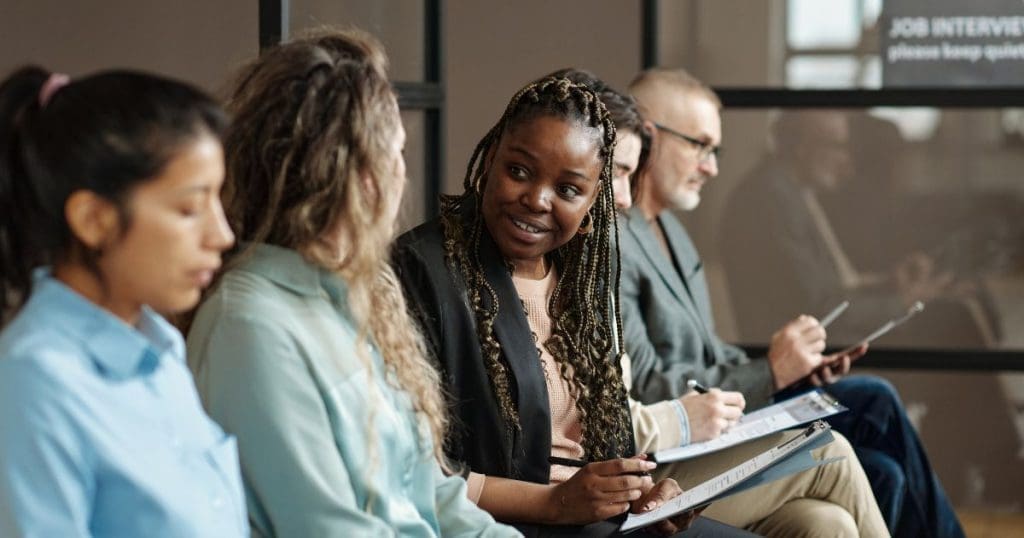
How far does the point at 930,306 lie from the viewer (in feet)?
15.0

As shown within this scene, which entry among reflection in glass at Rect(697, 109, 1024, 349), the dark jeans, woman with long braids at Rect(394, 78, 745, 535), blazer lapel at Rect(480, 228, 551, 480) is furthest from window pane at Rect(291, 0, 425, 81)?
the dark jeans

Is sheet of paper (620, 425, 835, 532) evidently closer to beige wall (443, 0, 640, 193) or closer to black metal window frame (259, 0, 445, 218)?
black metal window frame (259, 0, 445, 218)

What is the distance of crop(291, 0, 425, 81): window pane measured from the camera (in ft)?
10.4

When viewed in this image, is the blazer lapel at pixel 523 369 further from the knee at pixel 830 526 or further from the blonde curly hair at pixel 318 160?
the knee at pixel 830 526

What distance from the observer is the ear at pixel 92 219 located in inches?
50.1

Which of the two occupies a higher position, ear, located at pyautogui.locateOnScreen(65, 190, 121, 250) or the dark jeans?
ear, located at pyautogui.locateOnScreen(65, 190, 121, 250)

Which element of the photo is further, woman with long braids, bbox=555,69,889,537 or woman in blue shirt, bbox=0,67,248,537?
woman with long braids, bbox=555,69,889,537

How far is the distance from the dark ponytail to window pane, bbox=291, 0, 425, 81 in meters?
1.74

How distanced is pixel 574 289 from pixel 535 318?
96 millimetres

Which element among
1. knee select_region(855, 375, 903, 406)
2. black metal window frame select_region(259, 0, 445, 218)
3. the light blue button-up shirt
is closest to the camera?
the light blue button-up shirt

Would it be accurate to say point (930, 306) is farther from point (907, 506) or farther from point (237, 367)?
point (237, 367)

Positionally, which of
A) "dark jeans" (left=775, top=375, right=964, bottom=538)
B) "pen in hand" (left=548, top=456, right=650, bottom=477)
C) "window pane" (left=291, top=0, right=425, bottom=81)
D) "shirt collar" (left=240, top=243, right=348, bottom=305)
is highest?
"window pane" (left=291, top=0, right=425, bottom=81)

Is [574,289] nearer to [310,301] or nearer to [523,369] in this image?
[523,369]

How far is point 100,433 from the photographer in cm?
126
